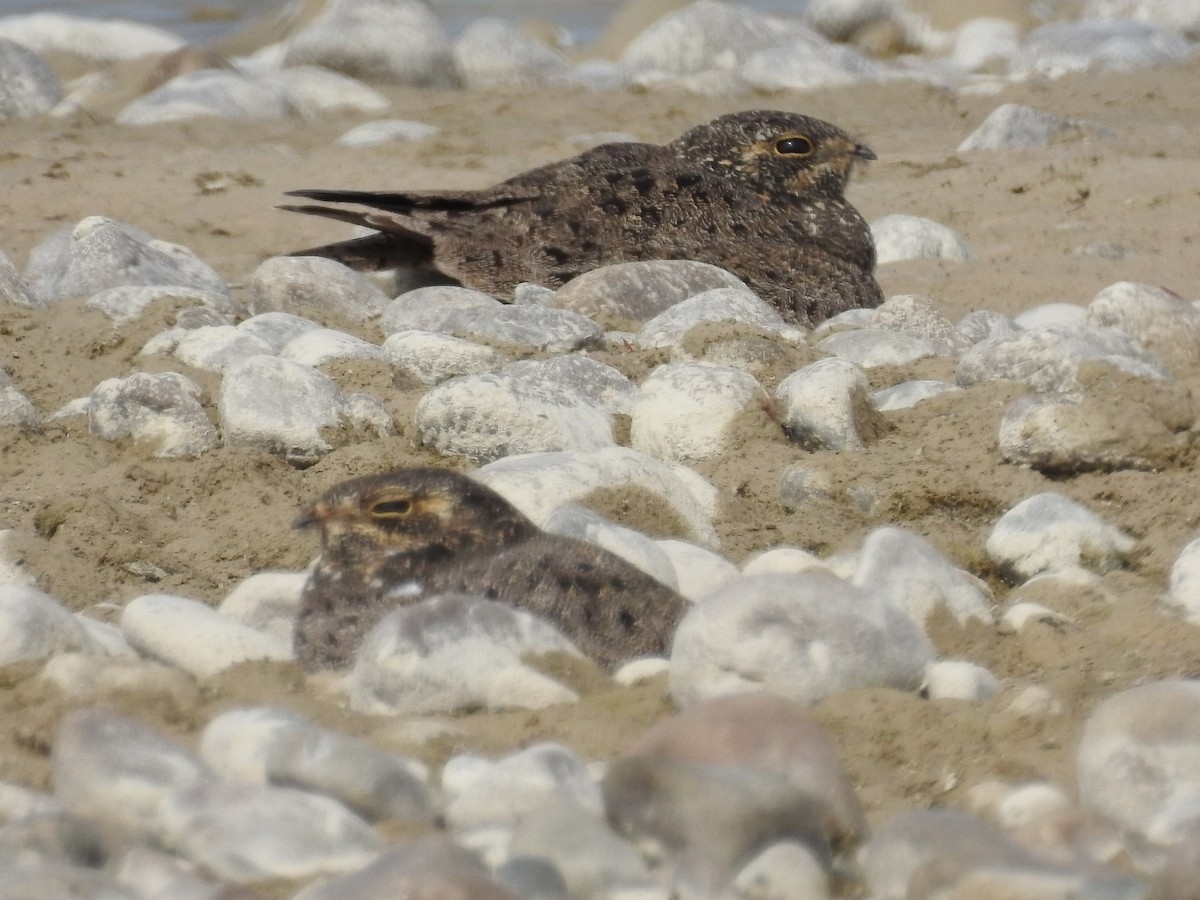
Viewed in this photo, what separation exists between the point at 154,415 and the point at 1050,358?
225cm

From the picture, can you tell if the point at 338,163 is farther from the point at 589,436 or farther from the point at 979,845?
the point at 979,845

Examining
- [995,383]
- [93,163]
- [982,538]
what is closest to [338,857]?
[982,538]

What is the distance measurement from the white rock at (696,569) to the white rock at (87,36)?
10946 millimetres

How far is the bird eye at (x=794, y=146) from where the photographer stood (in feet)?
22.2

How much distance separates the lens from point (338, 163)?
9.04 m

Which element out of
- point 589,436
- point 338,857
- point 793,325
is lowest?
point 793,325

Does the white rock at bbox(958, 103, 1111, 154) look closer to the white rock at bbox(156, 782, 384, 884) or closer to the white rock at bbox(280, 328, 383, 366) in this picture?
the white rock at bbox(280, 328, 383, 366)

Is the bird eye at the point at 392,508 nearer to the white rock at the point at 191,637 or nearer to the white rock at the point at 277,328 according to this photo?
the white rock at the point at 191,637

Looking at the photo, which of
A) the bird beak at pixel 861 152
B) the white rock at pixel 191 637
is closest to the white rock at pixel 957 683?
the white rock at pixel 191 637

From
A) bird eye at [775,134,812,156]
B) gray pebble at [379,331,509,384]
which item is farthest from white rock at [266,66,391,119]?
gray pebble at [379,331,509,384]

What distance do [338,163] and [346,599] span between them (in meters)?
A: 6.09

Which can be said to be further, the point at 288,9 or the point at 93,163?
the point at 288,9

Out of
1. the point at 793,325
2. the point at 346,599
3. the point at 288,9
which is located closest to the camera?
the point at 346,599

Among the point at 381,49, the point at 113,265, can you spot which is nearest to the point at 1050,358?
the point at 113,265
